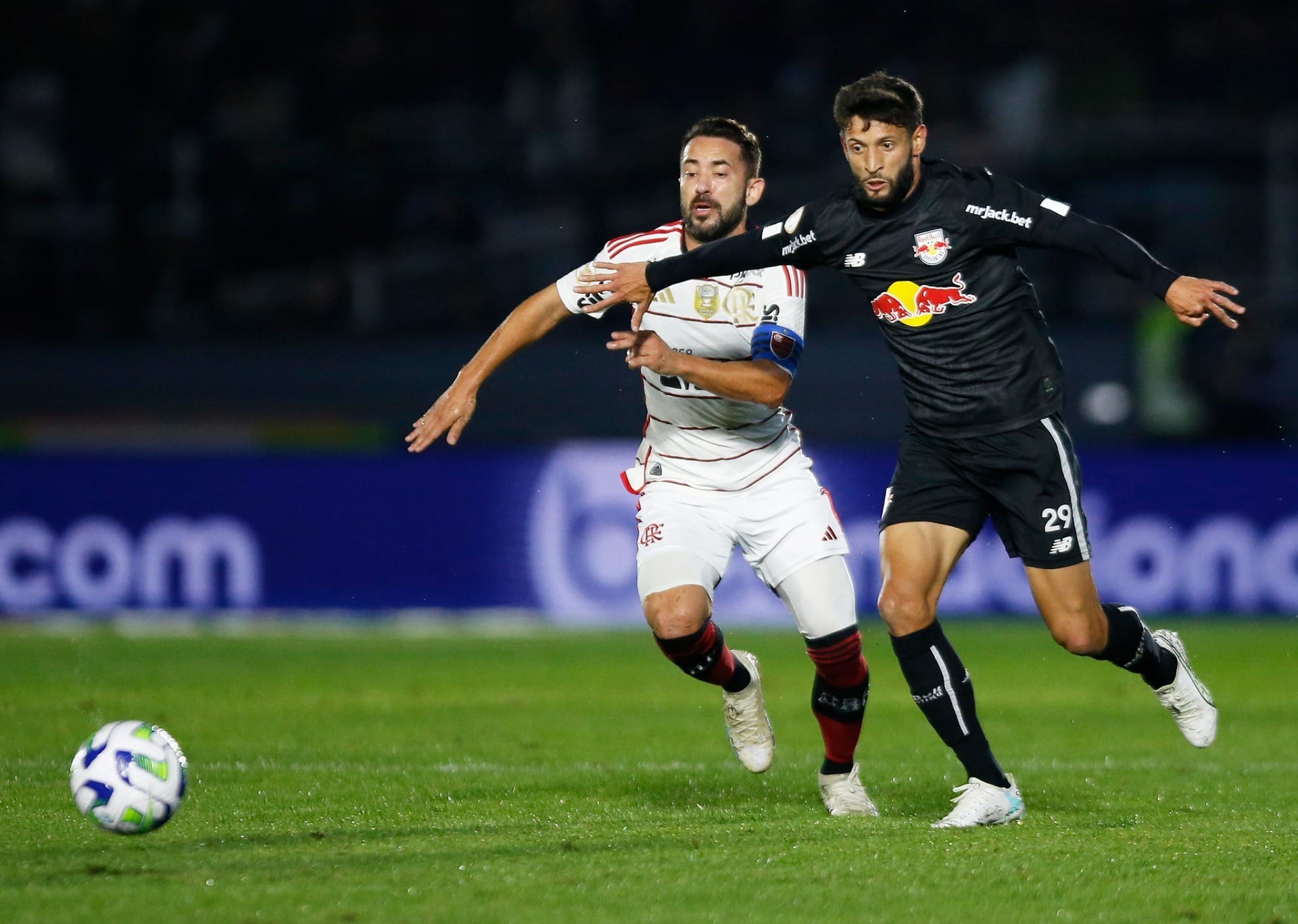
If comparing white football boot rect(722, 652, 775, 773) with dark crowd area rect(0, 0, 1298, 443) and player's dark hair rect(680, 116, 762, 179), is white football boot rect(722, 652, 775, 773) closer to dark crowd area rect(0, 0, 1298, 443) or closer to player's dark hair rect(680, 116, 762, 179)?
player's dark hair rect(680, 116, 762, 179)

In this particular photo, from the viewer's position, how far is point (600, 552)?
13.6 meters

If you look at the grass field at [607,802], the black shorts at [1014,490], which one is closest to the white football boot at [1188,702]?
the grass field at [607,802]

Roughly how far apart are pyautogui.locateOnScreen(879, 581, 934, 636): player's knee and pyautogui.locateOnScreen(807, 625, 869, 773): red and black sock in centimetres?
40

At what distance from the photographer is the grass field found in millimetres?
4633

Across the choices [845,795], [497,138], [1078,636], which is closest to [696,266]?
[1078,636]

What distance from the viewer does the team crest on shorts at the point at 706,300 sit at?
6602 millimetres

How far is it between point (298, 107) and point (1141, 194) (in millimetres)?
9369

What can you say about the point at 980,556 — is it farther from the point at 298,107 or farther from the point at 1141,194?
the point at 298,107

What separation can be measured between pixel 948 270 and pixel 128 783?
3091 millimetres

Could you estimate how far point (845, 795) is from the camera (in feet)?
20.2

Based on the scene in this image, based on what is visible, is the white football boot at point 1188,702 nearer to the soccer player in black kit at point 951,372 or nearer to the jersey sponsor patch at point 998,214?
the soccer player in black kit at point 951,372

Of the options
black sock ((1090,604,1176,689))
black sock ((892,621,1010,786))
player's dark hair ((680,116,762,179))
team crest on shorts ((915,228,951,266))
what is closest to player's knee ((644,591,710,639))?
black sock ((892,621,1010,786))

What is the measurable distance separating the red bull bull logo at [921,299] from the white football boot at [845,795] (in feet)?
5.37

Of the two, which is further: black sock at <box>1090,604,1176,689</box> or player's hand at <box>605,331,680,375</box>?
black sock at <box>1090,604,1176,689</box>
